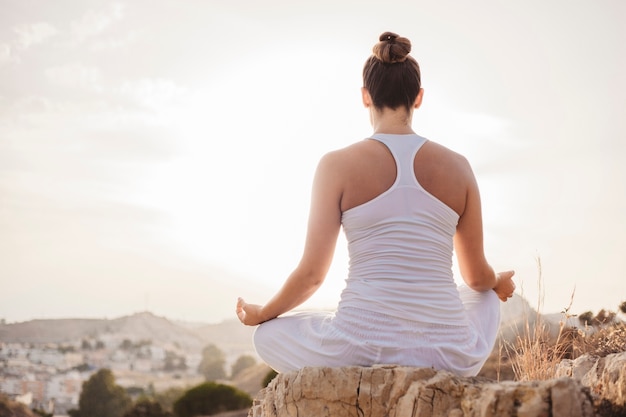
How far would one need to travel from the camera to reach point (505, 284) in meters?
3.70

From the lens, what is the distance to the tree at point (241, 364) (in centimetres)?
3259

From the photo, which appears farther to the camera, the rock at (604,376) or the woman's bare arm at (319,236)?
the woman's bare arm at (319,236)

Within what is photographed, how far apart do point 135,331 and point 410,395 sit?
29.6 meters

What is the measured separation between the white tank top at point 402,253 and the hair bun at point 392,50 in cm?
46

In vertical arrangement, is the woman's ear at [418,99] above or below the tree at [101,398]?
above

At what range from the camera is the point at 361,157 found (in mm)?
3172

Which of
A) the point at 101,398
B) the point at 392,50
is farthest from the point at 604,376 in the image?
the point at 101,398

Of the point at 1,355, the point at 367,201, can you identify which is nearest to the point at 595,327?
the point at 367,201

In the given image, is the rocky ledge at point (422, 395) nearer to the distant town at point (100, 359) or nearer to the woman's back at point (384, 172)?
the woman's back at point (384, 172)

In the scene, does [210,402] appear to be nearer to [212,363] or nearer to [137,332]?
[137,332]

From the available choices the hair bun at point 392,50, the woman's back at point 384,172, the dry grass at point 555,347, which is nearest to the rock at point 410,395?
the woman's back at point 384,172

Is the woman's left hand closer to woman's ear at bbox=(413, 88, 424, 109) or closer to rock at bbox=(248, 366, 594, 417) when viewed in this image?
rock at bbox=(248, 366, 594, 417)

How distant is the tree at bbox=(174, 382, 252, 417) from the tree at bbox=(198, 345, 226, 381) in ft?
51.2

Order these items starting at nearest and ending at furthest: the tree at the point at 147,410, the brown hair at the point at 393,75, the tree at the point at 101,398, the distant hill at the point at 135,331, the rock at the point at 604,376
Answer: the rock at the point at 604,376, the brown hair at the point at 393,75, the tree at the point at 147,410, the tree at the point at 101,398, the distant hill at the point at 135,331
